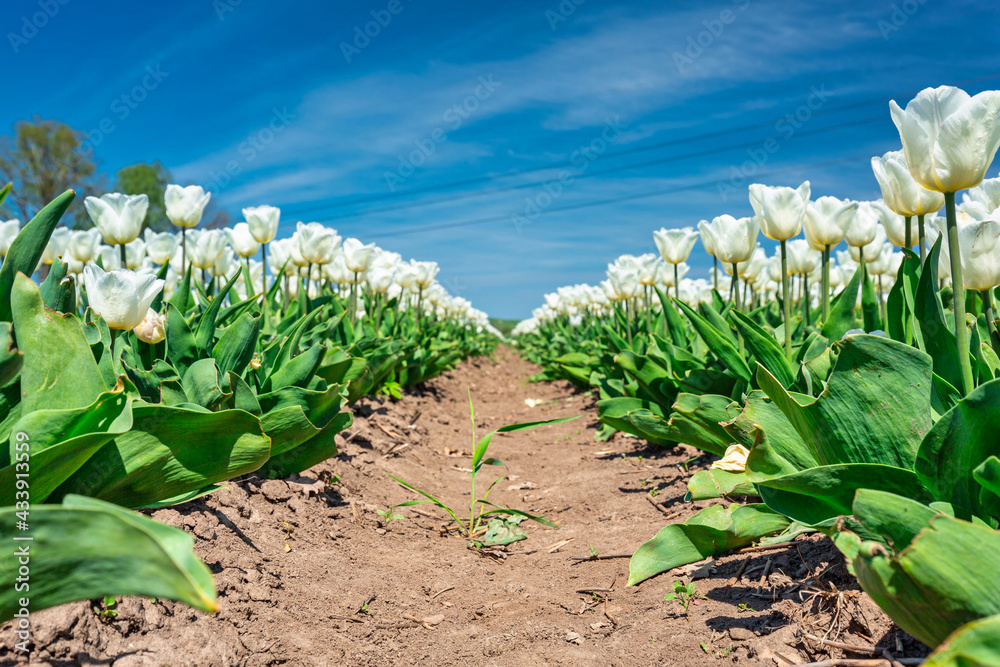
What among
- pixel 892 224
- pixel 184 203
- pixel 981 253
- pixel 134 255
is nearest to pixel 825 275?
pixel 892 224

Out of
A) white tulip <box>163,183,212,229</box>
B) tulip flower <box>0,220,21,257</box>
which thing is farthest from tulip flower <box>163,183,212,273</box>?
tulip flower <box>0,220,21,257</box>

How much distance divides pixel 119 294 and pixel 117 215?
1655 mm

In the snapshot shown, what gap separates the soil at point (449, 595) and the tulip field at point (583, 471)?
0.01 m

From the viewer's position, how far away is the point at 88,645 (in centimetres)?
151

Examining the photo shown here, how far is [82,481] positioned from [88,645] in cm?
41

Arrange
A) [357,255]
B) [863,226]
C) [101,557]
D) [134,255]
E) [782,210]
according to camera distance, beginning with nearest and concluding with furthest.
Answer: [101,557]
[782,210]
[863,226]
[134,255]
[357,255]

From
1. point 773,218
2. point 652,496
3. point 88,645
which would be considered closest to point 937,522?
point 88,645

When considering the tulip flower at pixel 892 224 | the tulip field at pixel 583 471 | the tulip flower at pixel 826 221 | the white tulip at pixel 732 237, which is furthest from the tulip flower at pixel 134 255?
the tulip flower at pixel 892 224

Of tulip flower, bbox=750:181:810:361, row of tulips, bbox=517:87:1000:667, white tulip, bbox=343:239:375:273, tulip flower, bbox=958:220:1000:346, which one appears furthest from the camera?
white tulip, bbox=343:239:375:273

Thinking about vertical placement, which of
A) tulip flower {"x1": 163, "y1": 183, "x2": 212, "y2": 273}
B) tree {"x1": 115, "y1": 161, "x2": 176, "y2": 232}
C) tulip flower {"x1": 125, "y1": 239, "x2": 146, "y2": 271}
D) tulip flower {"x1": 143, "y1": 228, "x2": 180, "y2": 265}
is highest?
tree {"x1": 115, "y1": 161, "x2": 176, "y2": 232}

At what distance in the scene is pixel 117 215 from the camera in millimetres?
3461

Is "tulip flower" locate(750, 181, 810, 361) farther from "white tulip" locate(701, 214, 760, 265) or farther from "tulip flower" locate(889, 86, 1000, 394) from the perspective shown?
"tulip flower" locate(889, 86, 1000, 394)

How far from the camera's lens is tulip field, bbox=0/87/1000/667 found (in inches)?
43.1

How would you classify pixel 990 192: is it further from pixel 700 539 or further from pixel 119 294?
pixel 119 294
